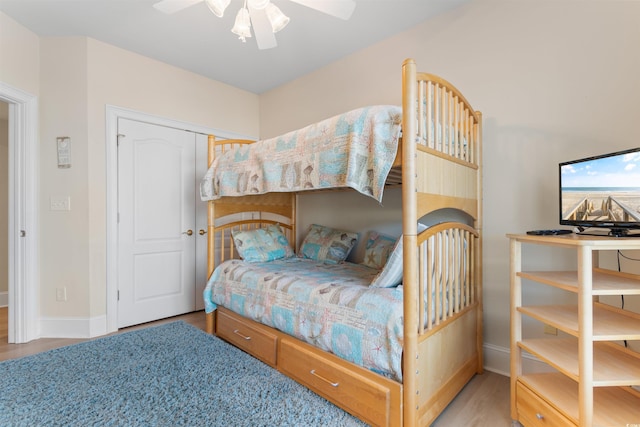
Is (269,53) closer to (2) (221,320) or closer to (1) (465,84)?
(1) (465,84)

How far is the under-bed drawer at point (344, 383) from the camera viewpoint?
4.46ft

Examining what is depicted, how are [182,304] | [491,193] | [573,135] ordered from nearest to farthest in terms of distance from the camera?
[573,135], [491,193], [182,304]

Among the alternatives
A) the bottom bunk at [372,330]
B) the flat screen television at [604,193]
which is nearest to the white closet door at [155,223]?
the bottom bunk at [372,330]

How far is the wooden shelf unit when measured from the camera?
45.0 inches

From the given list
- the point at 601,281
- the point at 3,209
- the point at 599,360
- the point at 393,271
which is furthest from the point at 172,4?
the point at 3,209

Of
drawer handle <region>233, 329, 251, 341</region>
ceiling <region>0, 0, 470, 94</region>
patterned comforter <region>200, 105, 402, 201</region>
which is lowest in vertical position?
drawer handle <region>233, 329, 251, 341</region>

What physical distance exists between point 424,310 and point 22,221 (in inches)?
124

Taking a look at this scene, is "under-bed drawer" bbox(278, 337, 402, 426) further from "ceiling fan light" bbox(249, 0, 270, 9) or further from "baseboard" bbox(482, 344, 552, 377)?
"ceiling fan light" bbox(249, 0, 270, 9)

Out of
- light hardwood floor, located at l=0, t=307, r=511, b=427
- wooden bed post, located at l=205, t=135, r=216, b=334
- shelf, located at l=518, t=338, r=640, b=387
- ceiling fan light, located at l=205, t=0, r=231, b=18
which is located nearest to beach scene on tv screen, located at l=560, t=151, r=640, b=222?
shelf, located at l=518, t=338, r=640, b=387

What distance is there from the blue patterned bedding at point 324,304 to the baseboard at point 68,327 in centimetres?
104

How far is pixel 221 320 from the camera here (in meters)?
2.51

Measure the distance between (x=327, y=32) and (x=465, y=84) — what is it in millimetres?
1190

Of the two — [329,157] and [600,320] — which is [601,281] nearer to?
[600,320]

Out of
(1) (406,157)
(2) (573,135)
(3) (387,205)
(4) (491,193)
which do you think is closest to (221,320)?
(3) (387,205)
